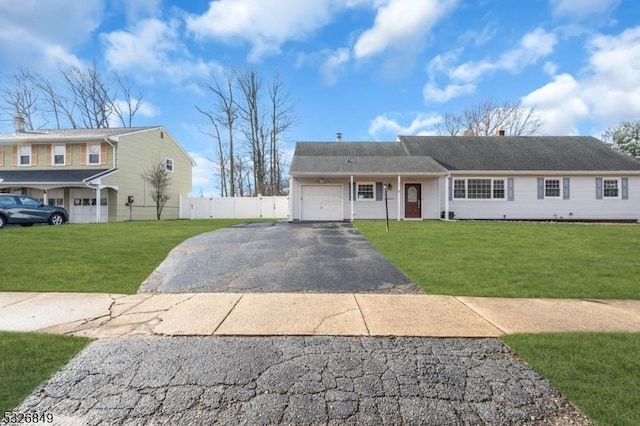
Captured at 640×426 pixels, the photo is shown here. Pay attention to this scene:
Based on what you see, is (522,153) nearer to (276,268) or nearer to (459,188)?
(459,188)

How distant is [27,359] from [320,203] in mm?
15556

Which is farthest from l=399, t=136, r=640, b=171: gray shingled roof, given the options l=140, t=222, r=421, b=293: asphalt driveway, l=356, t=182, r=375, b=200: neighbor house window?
l=140, t=222, r=421, b=293: asphalt driveway

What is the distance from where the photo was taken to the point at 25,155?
69.6 feet

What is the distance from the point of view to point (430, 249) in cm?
899

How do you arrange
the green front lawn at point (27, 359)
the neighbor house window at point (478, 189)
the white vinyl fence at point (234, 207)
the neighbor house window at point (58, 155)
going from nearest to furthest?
the green front lawn at point (27, 359), the neighbor house window at point (478, 189), the neighbor house window at point (58, 155), the white vinyl fence at point (234, 207)

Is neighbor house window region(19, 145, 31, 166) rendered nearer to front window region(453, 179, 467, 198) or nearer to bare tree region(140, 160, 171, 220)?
bare tree region(140, 160, 171, 220)

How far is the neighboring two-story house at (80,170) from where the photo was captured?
19.7m

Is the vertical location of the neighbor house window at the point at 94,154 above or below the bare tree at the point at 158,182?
above

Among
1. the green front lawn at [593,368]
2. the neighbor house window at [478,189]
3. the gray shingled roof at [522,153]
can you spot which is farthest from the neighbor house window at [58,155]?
the green front lawn at [593,368]

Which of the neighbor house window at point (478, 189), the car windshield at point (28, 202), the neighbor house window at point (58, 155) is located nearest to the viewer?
the car windshield at point (28, 202)

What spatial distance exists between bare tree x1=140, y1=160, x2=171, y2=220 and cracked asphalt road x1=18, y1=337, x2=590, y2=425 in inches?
858

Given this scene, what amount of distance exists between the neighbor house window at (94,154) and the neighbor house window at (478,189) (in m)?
21.6

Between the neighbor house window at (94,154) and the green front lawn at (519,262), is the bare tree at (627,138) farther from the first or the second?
the neighbor house window at (94,154)

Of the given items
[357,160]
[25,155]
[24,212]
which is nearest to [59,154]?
[25,155]
